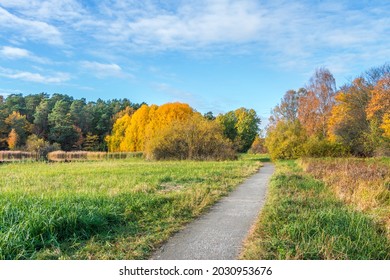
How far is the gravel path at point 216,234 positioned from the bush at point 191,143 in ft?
74.7

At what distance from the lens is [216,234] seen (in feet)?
19.1

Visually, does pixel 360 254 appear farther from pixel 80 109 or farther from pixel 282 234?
pixel 80 109

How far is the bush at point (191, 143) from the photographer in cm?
3195

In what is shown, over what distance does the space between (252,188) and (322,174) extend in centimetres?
428

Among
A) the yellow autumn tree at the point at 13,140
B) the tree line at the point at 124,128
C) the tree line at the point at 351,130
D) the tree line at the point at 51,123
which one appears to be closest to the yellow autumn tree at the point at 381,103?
the tree line at the point at 351,130

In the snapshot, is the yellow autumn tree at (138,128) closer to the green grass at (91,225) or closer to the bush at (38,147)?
the bush at (38,147)

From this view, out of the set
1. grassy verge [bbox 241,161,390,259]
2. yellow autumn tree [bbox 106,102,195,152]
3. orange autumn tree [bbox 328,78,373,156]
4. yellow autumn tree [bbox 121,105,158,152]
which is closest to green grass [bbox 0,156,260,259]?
grassy verge [bbox 241,161,390,259]

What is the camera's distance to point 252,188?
1166 centimetres

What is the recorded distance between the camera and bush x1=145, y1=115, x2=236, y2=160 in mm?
31953

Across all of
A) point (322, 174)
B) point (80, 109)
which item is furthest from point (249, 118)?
point (322, 174)

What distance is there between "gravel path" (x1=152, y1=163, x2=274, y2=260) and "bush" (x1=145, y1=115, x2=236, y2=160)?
74.7 ft

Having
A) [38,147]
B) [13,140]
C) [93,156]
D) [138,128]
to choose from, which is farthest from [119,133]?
[93,156]

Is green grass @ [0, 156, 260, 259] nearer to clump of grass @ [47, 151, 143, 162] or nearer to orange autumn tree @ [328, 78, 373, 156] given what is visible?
orange autumn tree @ [328, 78, 373, 156]

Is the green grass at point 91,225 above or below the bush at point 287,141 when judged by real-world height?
below
